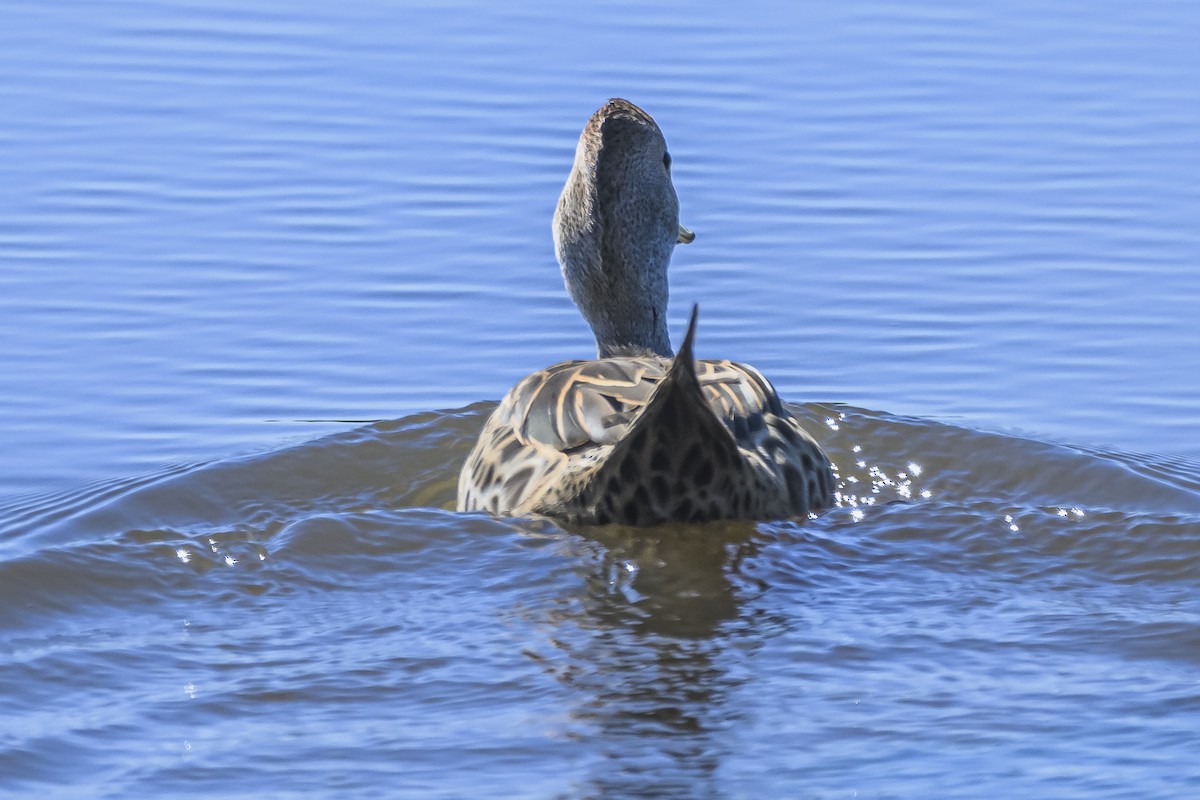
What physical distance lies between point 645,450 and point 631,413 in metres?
0.56

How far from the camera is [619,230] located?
895cm

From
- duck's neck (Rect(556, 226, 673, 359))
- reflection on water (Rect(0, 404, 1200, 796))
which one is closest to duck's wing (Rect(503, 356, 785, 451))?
reflection on water (Rect(0, 404, 1200, 796))

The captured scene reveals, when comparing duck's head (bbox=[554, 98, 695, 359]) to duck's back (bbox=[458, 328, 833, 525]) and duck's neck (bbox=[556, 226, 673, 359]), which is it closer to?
duck's neck (bbox=[556, 226, 673, 359])

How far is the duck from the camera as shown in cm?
678

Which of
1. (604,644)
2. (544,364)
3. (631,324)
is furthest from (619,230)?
(604,644)

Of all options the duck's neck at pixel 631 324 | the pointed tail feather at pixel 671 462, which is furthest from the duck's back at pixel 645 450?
the duck's neck at pixel 631 324

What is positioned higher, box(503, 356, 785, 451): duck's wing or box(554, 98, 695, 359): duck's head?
box(554, 98, 695, 359): duck's head

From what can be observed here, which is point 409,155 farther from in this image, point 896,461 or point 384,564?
point 384,564

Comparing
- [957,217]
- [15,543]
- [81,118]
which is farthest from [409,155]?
[15,543]

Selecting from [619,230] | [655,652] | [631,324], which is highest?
[619,230]

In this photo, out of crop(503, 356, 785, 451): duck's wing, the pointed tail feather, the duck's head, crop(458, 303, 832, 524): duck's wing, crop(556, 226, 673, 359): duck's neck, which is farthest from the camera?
crop(556, 226, 673, 359): duck's neck

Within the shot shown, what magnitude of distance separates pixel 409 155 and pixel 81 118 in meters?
2.36

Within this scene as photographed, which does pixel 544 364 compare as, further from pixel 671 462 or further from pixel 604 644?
pixel 604 644

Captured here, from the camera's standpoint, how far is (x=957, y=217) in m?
12.4
